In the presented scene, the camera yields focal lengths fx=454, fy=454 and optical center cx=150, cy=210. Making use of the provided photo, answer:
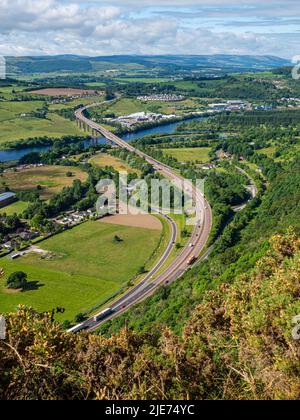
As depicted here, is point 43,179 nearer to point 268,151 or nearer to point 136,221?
→ point 136,221

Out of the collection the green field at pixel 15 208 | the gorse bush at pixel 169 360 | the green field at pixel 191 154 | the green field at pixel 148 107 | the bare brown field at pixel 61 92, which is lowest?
the green field at pixel 15 208

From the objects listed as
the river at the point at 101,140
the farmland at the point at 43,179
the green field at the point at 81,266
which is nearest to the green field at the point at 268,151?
the river at the point at 101,140

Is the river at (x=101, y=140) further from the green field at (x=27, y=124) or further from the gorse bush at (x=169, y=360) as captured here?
the gorse bush at (x=169, y=360)

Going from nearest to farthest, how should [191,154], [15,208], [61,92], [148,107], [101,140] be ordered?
[15,208]
[191,154]
[101,140]
[148,107]
[61,92]

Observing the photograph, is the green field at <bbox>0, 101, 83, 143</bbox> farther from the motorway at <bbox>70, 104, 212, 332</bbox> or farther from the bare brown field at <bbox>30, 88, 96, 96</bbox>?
the motorway at <bbox>70, 104, 212, 332</bbox>

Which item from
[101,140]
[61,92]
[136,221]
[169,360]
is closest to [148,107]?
[61,92]

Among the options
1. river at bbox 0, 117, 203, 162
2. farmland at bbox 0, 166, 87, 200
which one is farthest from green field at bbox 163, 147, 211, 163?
farmland at bbox 0, 166, 87, 200
